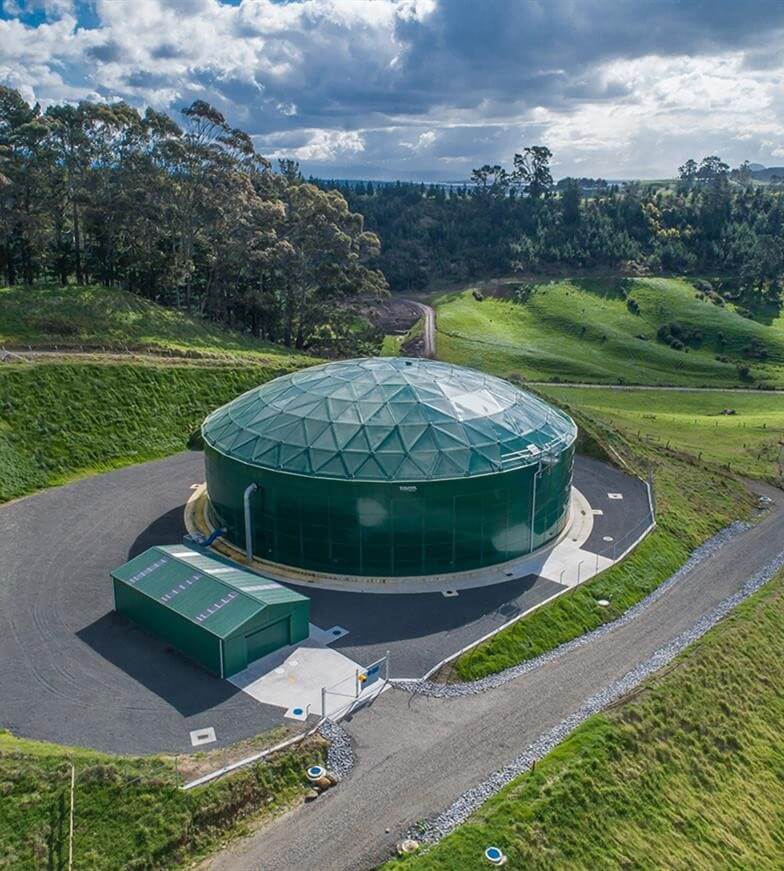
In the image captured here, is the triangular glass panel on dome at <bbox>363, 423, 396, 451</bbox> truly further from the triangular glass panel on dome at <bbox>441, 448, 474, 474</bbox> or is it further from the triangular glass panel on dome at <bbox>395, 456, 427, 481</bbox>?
the triangular glass panel on dome at <bbox>441, 448, 474, 474</bbox>

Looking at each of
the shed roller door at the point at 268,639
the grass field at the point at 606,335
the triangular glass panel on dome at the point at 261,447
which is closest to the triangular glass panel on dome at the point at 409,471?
the triangular glass panel on dome at the point at 261,447

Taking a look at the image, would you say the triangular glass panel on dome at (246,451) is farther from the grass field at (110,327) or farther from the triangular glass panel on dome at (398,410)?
the grass field at (110,327)

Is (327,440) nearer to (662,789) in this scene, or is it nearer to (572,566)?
(572,566)

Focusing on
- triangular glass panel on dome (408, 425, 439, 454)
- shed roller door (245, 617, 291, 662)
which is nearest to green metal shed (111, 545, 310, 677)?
shed roller door (245, 617, 291, 662)

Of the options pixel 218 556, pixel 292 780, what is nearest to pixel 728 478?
pixel 218 556

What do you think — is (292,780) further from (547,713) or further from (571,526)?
(571,526)

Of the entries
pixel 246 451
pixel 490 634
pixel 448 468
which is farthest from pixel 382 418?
pixel 490 634

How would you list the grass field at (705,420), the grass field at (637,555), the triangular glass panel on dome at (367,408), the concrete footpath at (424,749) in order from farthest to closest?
the grass field at (705,420) < the triangular glass panel on dome at (367,408) < the grass field at (637,555) < the concrete footpath at (424,749)
